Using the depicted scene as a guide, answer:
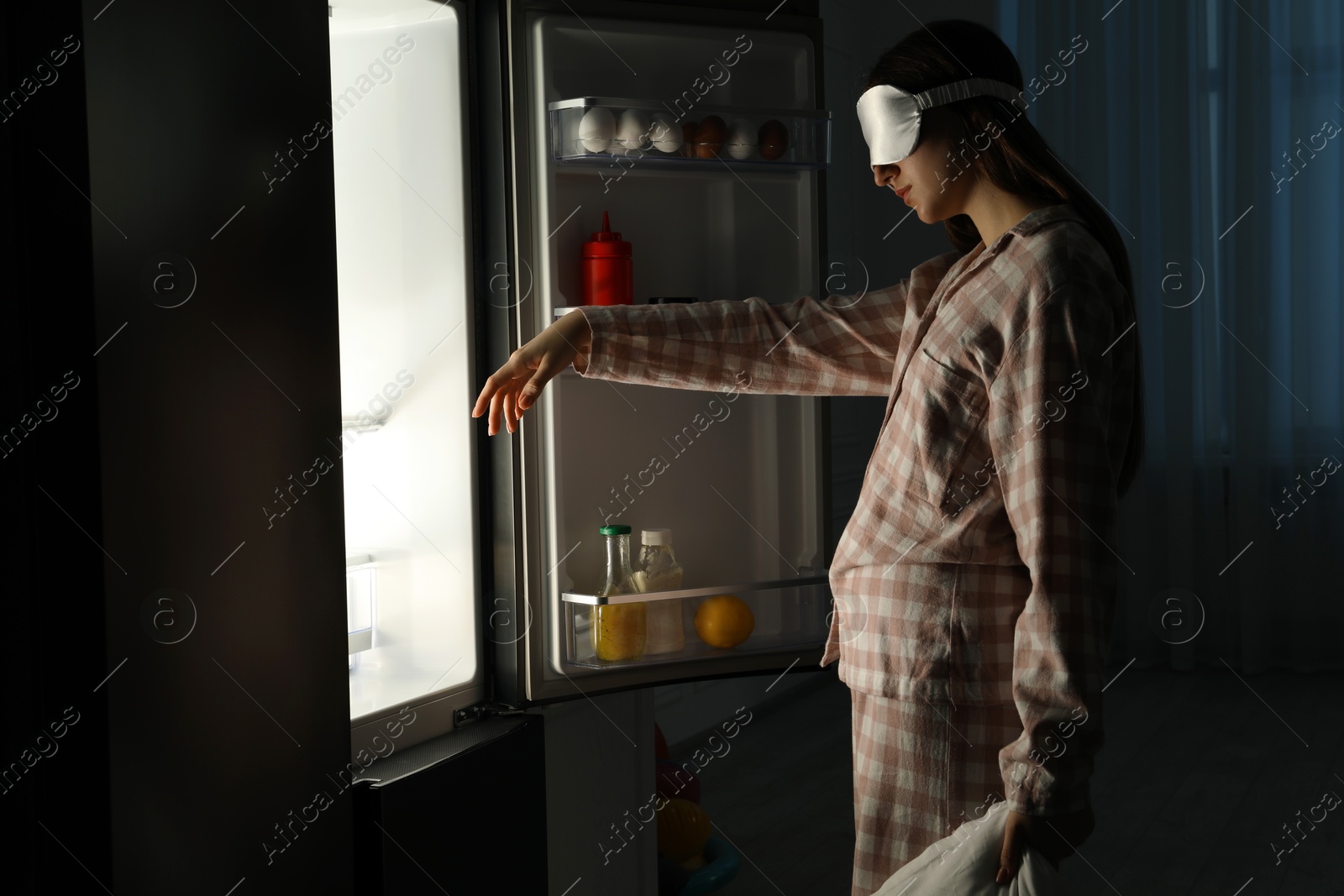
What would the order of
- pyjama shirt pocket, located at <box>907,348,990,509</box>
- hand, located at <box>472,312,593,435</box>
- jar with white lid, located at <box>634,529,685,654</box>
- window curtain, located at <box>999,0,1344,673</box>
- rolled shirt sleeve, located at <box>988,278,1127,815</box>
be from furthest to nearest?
1. window curtain, located at <box>999,0,1344,673</box>
2. jar with white lid, located at <box>634,529,685,654</box>
3. hand, located at <box>472,312,593,435</box>
4. pyjama shirt pocket, located at <box>907,348,990,509</box>
5. rolled shirt sleeve, located at <box>988,278,1127,815</box>

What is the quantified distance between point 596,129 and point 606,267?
0.58 ft

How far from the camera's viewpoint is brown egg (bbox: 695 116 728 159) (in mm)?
1531

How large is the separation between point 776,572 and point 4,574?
1.04 meters

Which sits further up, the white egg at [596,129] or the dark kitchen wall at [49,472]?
the white egg at [596,129]

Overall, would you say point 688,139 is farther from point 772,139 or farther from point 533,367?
point 533,367

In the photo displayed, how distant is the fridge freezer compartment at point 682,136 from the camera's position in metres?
1.46

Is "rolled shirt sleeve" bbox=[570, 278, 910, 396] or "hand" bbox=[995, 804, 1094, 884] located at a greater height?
"rolled shirt sleeve" bbox=[570, 278, 910, 396]

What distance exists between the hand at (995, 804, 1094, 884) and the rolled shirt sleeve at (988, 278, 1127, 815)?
0.01 metres

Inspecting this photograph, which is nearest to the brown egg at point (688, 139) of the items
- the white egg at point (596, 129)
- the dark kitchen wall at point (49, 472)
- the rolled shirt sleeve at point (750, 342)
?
the white egg at point (596, 129)

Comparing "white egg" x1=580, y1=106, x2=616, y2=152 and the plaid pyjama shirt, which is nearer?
the plaid pyjama shirt

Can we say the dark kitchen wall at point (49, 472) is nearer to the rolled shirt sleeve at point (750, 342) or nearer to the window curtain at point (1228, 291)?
the rolled shirt sleeve at point (750, 342)

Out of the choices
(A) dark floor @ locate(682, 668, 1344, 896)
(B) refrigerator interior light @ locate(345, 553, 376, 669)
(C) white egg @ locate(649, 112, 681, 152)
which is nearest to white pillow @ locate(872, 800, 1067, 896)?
(B) refrigerator interior light @ locate(345, 553, 376, 669)

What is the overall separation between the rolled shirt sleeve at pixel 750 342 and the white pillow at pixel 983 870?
0.53m

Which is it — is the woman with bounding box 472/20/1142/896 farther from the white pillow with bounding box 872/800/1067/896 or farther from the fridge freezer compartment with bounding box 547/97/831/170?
the fridge freezer compartment with bounding box 547/97/831/170
